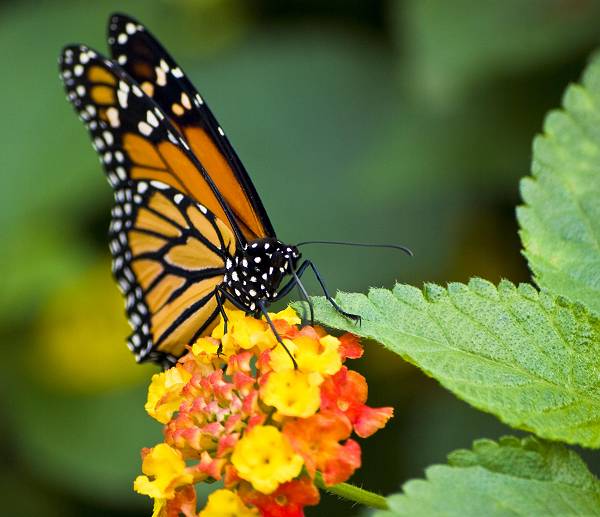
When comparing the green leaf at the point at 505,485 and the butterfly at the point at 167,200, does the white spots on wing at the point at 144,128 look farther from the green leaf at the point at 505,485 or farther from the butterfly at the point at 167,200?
the green leaf at the point at 505,485

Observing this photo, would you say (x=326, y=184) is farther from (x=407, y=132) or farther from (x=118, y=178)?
(x=118, y=178)

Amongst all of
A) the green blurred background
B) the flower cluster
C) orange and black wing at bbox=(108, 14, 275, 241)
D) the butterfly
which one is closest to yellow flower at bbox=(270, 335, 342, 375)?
the flower cluster

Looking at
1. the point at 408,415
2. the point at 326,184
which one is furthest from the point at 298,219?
the point at 408,415

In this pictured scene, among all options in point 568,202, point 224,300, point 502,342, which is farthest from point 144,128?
point 502,342

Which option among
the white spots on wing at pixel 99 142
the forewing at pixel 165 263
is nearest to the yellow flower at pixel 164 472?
the forewing at pixel 165 263

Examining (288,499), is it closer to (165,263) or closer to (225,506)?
(225,506)
